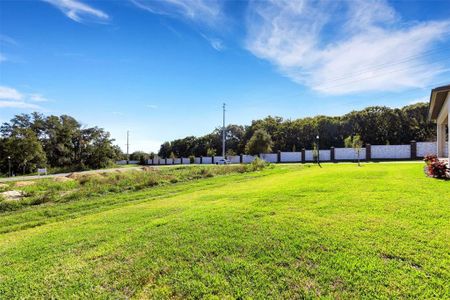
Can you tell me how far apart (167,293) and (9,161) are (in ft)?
152

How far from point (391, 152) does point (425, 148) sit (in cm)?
332

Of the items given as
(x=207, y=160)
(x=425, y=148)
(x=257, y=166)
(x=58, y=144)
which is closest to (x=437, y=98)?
(x=257, y=166)

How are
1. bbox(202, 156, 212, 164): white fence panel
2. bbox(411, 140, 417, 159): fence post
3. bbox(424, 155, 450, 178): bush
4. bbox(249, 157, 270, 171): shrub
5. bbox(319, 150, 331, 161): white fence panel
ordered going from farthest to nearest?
bbox(202, 156, 212, 164): white fence panel, bbox(319, 150, 331, 161): white fence panel, bbox(411, 140, 417, 159): fence post, bbox(249, 157, 270, 171): shrub, bbox(424, 155, 450, 178): bush

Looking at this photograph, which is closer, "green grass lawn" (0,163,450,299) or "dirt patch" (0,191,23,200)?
"green grass lawn" (0,163,450,299)

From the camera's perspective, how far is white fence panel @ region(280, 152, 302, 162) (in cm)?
3984

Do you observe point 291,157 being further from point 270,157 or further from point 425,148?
point 425,148

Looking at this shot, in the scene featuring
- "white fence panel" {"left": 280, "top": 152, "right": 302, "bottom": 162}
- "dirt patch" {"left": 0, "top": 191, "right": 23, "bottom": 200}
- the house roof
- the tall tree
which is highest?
the house roof

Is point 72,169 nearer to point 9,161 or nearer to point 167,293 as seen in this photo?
point 9,161

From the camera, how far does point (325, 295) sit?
9.69 ft

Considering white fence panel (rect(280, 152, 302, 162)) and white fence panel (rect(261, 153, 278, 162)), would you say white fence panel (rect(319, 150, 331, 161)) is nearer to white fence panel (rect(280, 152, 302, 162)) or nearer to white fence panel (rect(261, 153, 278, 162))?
white fence panel (rect(280, 152, 302, 162))

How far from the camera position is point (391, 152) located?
31.4 m

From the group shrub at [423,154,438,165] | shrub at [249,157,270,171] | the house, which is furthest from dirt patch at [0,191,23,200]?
the house

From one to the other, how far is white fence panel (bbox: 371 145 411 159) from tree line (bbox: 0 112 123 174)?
42.4m

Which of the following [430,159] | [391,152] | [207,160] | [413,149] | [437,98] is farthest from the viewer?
[207,160]
